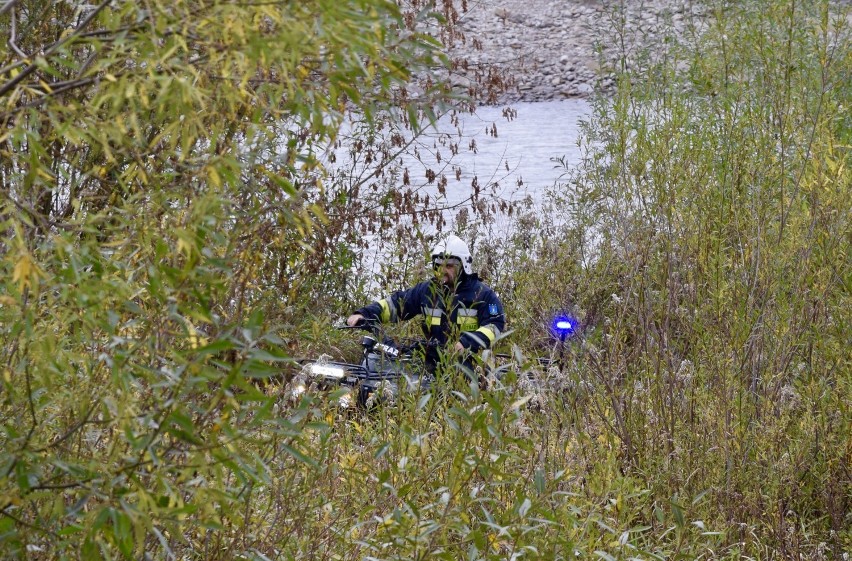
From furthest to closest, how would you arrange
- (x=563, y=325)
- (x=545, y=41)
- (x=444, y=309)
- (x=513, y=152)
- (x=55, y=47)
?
1. (x=545, y=41)
2. (x=513, y=152)
3. (x=444, y=309)
4. (x=563, y=325)
5. (x=55, y=47)

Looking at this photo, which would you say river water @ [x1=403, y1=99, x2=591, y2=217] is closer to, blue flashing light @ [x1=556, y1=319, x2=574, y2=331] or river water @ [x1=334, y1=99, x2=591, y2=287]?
river water @ [x1=334, y1=99, x2=591, y2=287]

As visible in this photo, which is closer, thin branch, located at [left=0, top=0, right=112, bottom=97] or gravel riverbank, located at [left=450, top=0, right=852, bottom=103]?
thin branch, located at [left=0, top=0, right=112, bottom=97]

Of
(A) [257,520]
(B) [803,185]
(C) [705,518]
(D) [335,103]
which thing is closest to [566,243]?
(B) [803,185]

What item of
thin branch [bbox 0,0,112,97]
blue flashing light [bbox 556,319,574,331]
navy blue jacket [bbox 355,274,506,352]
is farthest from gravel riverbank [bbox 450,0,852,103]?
thin branch [bbox 0,0,112,97]

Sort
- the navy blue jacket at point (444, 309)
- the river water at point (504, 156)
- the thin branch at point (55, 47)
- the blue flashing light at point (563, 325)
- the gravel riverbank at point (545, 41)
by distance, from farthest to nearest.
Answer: the gravel riverbank at point (545, 41), the river water at point (504, 156), the navy blue jacket at point (444, 309), the blue flashing light at point (563, 325), the thin branch at point (55, 47)

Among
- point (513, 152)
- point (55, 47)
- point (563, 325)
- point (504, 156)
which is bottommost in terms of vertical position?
point (513, 152)

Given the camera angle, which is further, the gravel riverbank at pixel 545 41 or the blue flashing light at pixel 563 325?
the gravel riverbank at pixel 545 41

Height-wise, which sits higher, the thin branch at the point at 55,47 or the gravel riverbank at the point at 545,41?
the thin branch at the point at 55,47

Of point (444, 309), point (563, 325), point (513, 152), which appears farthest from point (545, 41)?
point (563, 325)

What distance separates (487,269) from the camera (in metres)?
9.02

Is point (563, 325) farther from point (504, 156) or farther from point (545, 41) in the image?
point (545, 41)

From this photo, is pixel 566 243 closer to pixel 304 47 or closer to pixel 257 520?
pixel 257 520

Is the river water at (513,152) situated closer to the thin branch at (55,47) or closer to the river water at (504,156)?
the river water at (504,156)

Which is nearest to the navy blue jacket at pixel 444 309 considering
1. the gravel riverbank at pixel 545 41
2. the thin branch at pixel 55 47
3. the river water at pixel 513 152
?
the river water at pixel 513 152
